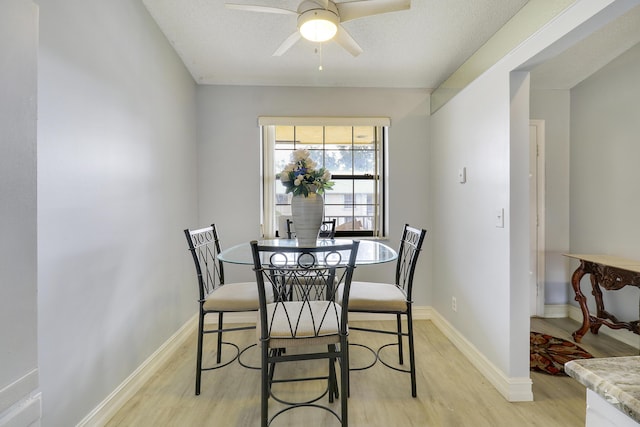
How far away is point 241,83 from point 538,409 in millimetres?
3415

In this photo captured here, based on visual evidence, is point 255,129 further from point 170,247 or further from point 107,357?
point 107,357

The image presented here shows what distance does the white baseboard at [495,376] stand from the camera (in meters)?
1.91

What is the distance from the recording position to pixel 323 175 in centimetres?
217

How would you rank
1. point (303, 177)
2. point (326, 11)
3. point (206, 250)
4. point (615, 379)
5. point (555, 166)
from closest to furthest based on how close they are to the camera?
1. point (615, 379)
2. point (326, 11)
3. point (303, 177)
4. point (206, 250)
5. point (555, 166)

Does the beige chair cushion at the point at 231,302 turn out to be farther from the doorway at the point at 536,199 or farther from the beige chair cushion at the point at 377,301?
the doorway at the point at 536,199

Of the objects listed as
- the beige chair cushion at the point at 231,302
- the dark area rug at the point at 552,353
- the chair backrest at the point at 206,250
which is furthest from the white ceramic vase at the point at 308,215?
the dark area rug at the point at 552,353

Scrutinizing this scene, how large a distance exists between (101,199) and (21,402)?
4.47 ft

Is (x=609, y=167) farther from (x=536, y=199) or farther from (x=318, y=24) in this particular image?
(x=318, y=24)

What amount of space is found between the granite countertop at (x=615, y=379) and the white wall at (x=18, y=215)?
0.93 m

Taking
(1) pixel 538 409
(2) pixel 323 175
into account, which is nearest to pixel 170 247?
(2) pixel 323 175

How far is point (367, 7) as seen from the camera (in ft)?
5.52

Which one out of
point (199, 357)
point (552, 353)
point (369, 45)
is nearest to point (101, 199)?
point (199, 357)

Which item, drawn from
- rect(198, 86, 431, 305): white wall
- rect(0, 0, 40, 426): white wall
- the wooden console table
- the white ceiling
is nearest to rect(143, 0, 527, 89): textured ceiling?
the white ceiling

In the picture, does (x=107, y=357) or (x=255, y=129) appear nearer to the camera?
(x=107, y=357)
